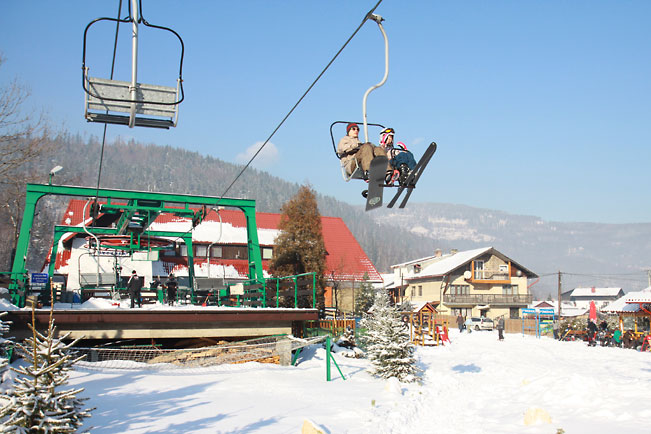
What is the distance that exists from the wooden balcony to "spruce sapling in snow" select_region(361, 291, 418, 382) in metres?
47.6

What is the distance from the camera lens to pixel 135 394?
34.9ft

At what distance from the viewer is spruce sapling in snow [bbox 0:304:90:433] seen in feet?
19.7

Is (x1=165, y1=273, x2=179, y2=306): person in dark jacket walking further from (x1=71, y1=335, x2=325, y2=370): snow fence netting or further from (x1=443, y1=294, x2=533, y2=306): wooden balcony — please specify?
(x1=443, y1=294, x2=533, y2=306): wooden balcony

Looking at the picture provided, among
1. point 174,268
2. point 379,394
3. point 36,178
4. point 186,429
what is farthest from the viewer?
point 174,268

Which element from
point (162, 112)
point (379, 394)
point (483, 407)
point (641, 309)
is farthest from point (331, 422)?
point (641, 309)

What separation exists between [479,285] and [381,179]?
2243 inches

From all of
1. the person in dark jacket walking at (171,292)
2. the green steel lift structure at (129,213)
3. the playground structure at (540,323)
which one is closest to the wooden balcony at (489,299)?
the playground structure at (540,323)

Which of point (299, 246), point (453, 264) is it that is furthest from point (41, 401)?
point (453, 264)

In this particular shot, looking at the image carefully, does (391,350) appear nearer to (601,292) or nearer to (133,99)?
(133,99)

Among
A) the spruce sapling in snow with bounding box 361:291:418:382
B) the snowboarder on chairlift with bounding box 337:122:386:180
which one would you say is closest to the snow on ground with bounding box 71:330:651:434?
the spruce sapling in snow with bounding box 361:291:418:382

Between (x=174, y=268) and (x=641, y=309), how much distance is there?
94.6 ft

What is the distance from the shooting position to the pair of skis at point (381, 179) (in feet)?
29.8

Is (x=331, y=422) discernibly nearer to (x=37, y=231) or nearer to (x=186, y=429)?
(x=186, y=429)

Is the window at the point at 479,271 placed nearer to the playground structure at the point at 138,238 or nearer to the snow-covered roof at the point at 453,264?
the snow-covered roof at the point at 453,264
